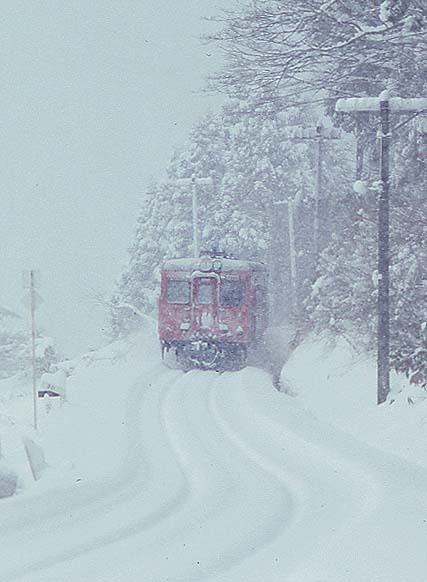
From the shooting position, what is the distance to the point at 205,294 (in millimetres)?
24844

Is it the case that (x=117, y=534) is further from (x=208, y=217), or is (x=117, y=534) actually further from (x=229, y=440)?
(x=208, y=217)

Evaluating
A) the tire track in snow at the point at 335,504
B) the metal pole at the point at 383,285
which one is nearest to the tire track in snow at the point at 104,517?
the tire track in snow at the point at 335,504

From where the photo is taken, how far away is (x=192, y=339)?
81.1ft

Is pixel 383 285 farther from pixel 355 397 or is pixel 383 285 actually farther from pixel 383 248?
pixel 355 397

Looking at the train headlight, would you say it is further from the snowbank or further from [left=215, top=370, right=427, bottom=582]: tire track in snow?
[left=215, top=370, right=427, bottom=582]: tire track in snow

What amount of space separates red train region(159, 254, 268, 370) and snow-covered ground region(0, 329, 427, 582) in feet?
24.4

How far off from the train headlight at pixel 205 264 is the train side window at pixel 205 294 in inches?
16.1

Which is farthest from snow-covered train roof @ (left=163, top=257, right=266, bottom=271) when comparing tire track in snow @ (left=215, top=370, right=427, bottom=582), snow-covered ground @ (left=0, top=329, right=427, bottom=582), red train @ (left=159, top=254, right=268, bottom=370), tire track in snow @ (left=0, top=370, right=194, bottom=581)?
tire track in snow @ (left=0, top=370, right=194, bottom=581)

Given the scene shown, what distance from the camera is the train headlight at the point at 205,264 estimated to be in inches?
982

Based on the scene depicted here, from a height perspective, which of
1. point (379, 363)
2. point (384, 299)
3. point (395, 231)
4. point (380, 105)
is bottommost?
point (379, 363)

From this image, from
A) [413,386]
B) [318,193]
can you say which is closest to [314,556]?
[413,386]

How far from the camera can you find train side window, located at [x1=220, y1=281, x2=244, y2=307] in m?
24.8

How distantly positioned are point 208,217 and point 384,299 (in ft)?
102

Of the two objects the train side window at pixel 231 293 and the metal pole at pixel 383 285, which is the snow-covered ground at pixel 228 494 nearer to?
the metal pole at pixel 383 285
